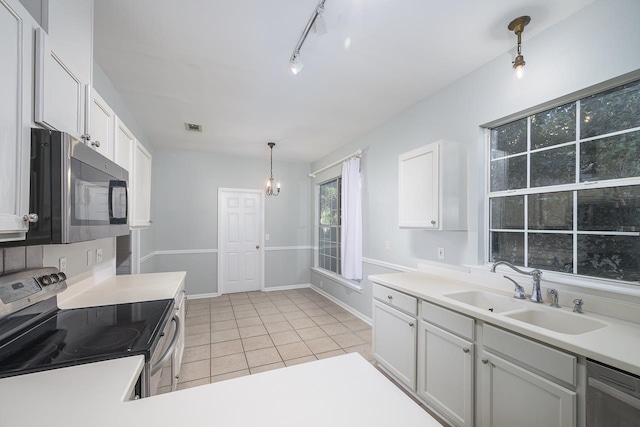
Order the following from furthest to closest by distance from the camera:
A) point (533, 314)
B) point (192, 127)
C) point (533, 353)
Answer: point (192, 127)
point (533, 314)
point (533, 353)

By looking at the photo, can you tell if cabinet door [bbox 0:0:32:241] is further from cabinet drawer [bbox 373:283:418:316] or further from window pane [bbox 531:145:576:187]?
window pane [bbox 531:145:576:187]

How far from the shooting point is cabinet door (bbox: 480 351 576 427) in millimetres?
1214

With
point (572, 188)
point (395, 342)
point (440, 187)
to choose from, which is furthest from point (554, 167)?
point (395, 342)

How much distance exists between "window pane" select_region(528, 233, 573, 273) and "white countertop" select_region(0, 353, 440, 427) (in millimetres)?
1646

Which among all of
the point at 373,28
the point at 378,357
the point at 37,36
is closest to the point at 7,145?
the point at 37,36

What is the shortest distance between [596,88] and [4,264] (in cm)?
327

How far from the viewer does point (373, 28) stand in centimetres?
180

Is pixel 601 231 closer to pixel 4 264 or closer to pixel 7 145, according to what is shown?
pixel 7 145

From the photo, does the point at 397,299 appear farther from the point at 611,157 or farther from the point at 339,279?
the point at 339,279

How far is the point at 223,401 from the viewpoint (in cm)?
82

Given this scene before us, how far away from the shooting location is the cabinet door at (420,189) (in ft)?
7.64

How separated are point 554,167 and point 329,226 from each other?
3621 mm

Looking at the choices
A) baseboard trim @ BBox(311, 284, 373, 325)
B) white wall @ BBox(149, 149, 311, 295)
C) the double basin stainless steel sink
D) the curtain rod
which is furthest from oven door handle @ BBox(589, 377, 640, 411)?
white wall @ BBox(149, 149, 311, 295)

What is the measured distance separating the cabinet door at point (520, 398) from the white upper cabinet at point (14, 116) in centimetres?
218
